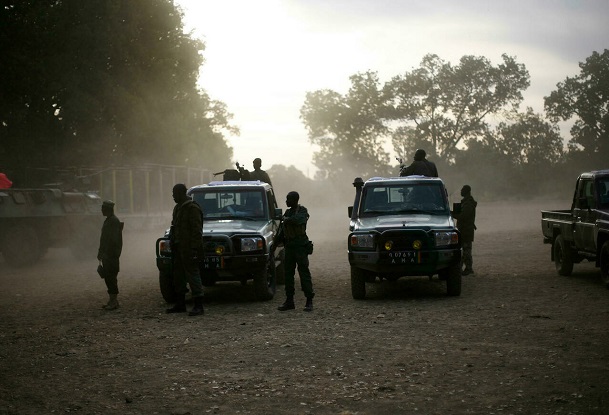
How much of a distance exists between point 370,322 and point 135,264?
1250cm

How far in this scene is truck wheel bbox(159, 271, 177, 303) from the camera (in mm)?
13359

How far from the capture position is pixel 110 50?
35.6 meters

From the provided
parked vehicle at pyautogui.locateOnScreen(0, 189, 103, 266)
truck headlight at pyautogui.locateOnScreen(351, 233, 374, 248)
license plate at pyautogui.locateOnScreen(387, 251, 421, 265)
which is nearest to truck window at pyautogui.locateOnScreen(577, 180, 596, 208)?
license plate at pyautogui.locateOnScreen(387, 251, 421, 265)

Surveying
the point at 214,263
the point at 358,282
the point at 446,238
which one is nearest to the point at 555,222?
the point at 446,238

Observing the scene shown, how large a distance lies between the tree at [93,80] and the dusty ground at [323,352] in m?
18.7

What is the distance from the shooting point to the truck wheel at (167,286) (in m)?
13.4

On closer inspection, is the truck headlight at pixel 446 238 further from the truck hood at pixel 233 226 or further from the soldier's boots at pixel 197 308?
the soldier's boots at pixel 197 308

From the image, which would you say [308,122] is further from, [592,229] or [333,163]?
[592,229]

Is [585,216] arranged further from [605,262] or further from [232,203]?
[232,203]

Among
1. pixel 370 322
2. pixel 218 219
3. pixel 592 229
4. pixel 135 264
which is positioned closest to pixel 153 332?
pixel 370 322

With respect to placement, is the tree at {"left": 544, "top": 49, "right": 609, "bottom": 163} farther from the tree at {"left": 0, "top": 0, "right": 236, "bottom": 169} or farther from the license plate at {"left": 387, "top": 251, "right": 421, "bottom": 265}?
the license plate at {"left": 387, "top": 251, "right": 421, "bottom": 265}

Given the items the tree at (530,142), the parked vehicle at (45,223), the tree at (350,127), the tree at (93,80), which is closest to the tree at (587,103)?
the tree at (530,142)

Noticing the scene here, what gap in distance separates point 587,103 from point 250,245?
Result: 7109 cm

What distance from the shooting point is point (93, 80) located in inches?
1350
